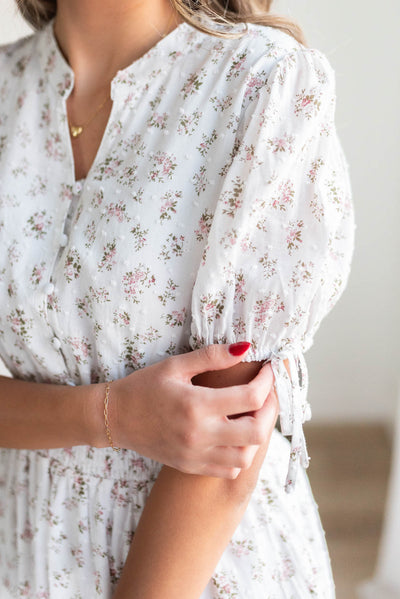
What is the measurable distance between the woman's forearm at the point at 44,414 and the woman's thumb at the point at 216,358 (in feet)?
0.48

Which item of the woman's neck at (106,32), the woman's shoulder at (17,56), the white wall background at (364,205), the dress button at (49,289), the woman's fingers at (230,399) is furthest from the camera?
the white wall background at (364,205)

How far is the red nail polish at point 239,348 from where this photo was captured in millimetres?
778

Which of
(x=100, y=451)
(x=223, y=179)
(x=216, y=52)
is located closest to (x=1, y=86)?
(x=216, y=52)

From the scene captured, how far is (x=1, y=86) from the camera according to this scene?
3.72ft

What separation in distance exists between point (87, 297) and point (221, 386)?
0.21 m

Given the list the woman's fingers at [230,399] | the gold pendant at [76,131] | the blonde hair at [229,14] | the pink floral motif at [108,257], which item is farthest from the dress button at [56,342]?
the blonde hair at [229,14]

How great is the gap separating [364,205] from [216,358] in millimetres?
1597

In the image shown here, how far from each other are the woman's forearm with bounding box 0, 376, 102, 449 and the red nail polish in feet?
0.63

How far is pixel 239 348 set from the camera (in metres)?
0.78

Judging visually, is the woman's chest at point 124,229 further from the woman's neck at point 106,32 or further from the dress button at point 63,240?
the woman's neck at point 106,32

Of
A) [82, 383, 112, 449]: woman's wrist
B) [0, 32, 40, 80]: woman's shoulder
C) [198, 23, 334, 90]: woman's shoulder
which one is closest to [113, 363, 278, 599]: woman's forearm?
[82, 383, 112, 449]: woman's wrist

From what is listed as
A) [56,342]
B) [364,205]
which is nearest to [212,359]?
[56,342]

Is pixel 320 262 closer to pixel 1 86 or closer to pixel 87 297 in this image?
pixel 87 297

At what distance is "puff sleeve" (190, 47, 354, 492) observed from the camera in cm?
77
